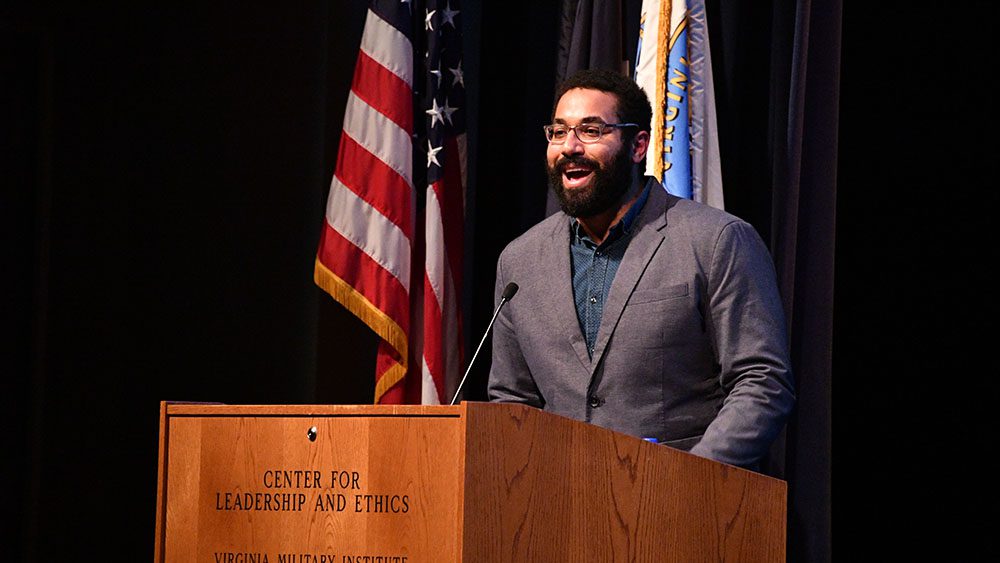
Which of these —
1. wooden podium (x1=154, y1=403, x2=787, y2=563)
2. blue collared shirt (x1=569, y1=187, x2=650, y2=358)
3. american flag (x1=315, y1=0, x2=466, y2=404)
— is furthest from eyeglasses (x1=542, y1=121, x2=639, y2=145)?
american flag (x1=315, y1=0, x2=466, y2=404)

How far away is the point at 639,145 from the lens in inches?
125

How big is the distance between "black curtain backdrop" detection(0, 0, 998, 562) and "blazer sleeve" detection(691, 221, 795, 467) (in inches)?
15.3

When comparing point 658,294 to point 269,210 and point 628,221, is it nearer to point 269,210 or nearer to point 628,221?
point 628,221

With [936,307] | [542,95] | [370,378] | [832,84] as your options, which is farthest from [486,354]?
[936,307]

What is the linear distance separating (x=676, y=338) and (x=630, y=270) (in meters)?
0.20

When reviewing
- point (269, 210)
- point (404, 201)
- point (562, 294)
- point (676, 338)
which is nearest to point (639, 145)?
point (562, 294)

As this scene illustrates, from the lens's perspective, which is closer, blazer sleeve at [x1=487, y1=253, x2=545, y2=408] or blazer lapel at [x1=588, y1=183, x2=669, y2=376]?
blazer lapel at [x1=588, y1=183, x2=669, y2=376]

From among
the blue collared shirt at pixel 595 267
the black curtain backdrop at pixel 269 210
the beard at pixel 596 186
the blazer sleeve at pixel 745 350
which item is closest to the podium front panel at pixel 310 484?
the blazer sleeve at pixel 745 350

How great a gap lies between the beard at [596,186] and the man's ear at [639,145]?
44 mm

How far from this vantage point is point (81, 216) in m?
4.81

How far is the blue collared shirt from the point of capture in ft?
9.85

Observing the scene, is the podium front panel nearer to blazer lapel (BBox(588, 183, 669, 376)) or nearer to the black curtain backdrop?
blazer lapel (BBox(588, 183, 669, 376))

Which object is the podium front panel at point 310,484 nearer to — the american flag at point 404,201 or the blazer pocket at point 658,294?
the blazer pocket at point 658,294

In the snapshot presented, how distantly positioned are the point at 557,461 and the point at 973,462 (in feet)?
4.25
